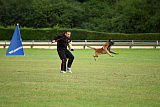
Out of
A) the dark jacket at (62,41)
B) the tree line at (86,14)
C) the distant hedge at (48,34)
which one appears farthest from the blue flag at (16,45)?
the tree line at (86,14)

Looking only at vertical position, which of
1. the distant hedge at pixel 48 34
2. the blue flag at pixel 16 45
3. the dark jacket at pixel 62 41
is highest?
the dark jacket at pixel 62 41

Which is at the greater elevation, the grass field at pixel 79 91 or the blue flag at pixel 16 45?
the grass field at pixel 79 91

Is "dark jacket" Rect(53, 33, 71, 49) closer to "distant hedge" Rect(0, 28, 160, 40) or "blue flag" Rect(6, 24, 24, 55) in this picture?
"blue flag" Rect(6, 24, 24, 55)

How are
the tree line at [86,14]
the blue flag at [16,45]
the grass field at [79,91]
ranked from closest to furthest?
1. the grass field at [79,91]
2. the blue flag at [16,45]
3. the tree line at [86,14]

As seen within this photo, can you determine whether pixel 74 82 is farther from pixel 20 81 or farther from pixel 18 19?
pixel 18 19

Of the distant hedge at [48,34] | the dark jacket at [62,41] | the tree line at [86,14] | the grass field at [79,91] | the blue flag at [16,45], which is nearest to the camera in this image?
the grass field at [79,91]

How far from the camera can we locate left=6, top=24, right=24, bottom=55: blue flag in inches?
1056

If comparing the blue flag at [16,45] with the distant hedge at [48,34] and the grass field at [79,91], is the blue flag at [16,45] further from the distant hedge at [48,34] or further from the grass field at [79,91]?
the distant hedge at [48,34]

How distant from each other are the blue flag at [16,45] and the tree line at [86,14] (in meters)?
31.1

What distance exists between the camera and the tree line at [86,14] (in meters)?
58.4

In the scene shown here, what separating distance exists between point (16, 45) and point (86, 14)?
136 feet

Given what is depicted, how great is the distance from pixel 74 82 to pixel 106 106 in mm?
4130

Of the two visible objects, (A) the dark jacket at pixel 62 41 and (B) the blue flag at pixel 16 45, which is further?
(B) the blue flag at pixel 16 45

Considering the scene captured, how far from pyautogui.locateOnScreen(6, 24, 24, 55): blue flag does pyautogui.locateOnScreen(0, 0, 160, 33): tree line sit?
3112 centimetres
